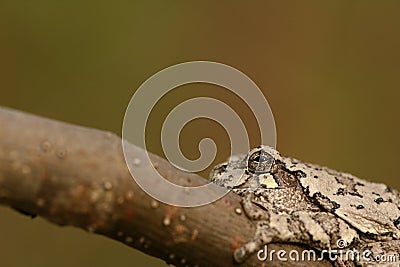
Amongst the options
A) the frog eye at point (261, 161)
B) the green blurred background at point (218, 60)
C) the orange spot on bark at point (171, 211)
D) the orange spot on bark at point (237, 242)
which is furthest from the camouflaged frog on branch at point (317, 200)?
the green blurred background at point (218, 60)

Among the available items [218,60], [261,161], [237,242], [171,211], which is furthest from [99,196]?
[218,60]

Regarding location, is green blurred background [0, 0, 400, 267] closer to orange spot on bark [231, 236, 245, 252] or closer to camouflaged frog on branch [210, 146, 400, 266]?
camouflaged frog on branch [210, 146, 400, 266]

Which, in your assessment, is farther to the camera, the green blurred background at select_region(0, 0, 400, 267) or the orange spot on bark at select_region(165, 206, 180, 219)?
the green blurred background at select_region(0, 0, 400, 267)

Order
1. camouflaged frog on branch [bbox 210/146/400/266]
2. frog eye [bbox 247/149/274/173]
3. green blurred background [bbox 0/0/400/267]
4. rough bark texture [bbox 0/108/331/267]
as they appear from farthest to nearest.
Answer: green blurred background [bbox 0/0/400/267] < frog eye [bbox 247/149/274/173] < camouflaged frog on branch [bbox 210/146/400/266] < rough bark texture [bbox 0/108/331/267]

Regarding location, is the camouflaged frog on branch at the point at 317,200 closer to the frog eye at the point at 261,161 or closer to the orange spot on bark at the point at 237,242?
the frog eye at the point at 261,161

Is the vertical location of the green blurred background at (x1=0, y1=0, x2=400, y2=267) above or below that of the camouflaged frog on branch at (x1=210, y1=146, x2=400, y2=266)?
above

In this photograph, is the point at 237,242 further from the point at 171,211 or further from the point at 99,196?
the point at 99,196

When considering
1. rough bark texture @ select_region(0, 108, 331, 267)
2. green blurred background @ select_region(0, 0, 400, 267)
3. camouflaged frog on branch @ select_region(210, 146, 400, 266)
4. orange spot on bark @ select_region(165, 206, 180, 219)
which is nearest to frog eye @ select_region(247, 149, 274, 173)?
camouflaged frog on branch @ select_region(210, 146, 400, 266)
